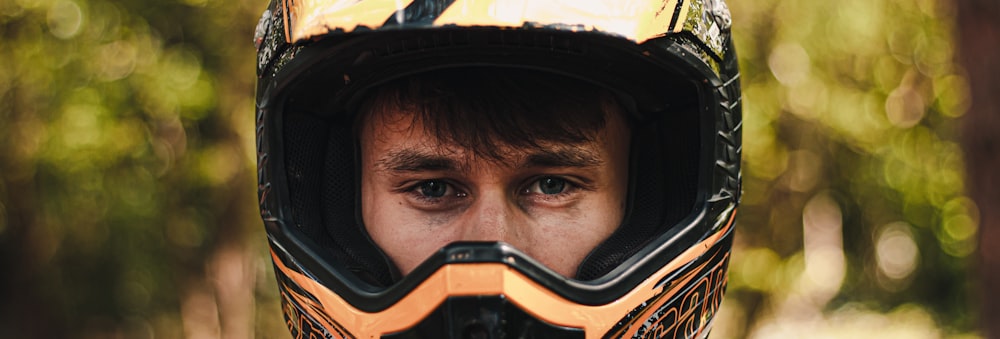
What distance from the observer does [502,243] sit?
1.66m

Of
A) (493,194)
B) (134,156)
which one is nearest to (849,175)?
(134,156)

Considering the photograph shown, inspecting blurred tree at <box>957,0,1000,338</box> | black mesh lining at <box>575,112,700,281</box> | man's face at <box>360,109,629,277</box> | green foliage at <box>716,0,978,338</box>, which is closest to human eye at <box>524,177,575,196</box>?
man's face at <box>360,109,629,277</box>

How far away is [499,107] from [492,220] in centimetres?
21

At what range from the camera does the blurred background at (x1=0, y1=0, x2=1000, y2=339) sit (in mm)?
8305

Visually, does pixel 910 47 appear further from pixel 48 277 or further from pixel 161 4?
pixel 48 277

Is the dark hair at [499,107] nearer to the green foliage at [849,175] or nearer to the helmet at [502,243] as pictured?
the helmet at [502,243]

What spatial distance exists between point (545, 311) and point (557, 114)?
0.41 meters

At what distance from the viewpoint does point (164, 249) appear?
11414mm

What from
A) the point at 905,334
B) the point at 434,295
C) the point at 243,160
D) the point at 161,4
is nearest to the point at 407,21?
the point at 434,295

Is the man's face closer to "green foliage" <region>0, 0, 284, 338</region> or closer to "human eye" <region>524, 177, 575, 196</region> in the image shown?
"human eye" <region>524, 177, 575, 196</region>

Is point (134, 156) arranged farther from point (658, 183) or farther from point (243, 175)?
point (658, 183)

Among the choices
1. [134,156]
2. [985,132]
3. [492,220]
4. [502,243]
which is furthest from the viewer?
[134,156]

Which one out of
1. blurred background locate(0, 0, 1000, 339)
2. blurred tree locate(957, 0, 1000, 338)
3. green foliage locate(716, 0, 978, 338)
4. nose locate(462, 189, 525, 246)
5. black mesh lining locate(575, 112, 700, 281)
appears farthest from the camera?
green foliage locate(716, 0, 978, 338)

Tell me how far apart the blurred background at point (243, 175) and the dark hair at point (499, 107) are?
21.2 ft
